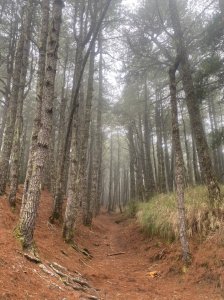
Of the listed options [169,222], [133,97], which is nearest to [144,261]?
[169,222]

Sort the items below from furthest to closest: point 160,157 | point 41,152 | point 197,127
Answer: point 160,157 < point 197,127 < point 41,152

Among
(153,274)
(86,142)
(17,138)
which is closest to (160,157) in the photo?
(86,142)

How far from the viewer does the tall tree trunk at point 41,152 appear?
6004 mm

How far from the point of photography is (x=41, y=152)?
6383 mm

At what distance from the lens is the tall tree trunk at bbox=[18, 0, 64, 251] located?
19.7ft

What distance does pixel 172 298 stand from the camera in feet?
18.5

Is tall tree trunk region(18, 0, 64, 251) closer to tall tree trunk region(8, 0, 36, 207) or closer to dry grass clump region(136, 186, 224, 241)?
tall tree trunk region(8, 0, 36, 207)

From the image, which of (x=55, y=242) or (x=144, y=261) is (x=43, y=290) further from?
(x=144, y=261)

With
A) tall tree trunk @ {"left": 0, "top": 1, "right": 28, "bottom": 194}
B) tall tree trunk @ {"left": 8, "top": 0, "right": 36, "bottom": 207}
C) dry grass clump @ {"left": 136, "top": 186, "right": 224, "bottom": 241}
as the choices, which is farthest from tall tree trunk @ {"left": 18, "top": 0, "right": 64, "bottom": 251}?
dry grass clump @ {"left": 136, "top": 186, "right": 224, "bottom": 241}

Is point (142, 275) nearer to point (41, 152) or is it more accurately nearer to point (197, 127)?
point (41, 152)

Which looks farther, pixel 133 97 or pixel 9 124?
pixel 133 97

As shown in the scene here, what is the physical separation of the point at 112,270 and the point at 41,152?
357cm

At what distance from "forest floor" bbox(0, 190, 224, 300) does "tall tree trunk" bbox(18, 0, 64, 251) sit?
0.34m

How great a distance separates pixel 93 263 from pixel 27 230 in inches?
117
